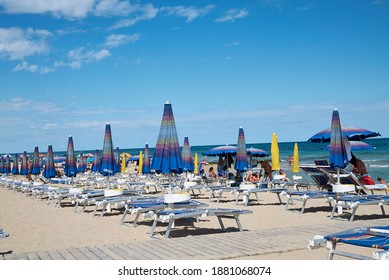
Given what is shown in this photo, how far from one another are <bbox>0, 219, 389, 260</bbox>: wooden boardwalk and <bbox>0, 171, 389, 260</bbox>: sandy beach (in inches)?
4.9

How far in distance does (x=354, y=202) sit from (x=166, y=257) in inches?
167

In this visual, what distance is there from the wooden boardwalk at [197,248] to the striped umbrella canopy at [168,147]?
1782mm

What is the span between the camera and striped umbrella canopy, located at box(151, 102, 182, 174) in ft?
24.8

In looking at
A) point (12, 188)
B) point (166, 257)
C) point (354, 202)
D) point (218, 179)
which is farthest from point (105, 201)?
point (12, 188)

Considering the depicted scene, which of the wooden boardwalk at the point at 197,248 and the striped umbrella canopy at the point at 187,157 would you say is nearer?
the wooden boardwalk at the point at 197,248

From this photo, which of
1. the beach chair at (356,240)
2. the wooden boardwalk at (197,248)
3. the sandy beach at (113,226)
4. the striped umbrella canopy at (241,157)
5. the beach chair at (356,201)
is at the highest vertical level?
the striped umbrella canopy at (241,157)

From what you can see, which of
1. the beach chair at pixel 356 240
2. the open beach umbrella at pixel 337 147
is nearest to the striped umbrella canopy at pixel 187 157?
the open beach umbrella at pixel 337 147

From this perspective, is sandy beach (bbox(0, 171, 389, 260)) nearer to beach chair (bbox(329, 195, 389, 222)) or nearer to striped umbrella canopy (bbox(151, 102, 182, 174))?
beach chair (bbox(329, 195, 389, 222))

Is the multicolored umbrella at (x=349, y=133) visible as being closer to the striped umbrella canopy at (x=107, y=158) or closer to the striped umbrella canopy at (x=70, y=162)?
the striped umbrella canopy at (x=107, y=158)

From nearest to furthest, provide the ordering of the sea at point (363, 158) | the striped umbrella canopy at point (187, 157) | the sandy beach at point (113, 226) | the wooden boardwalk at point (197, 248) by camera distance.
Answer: the wooden boardwalk at point (197, 248), the sandy beach at point (113, 226), the striped umbrella canopy at point (187, 157), the sea at point (363, 158)

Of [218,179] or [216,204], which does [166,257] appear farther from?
[218,179]

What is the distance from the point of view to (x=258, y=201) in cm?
1191

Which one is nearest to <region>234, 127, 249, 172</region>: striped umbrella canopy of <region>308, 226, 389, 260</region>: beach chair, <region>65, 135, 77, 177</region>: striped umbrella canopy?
<region>65, 135, 77, 177</region>: striped umbrella canopy

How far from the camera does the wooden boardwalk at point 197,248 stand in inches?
196
